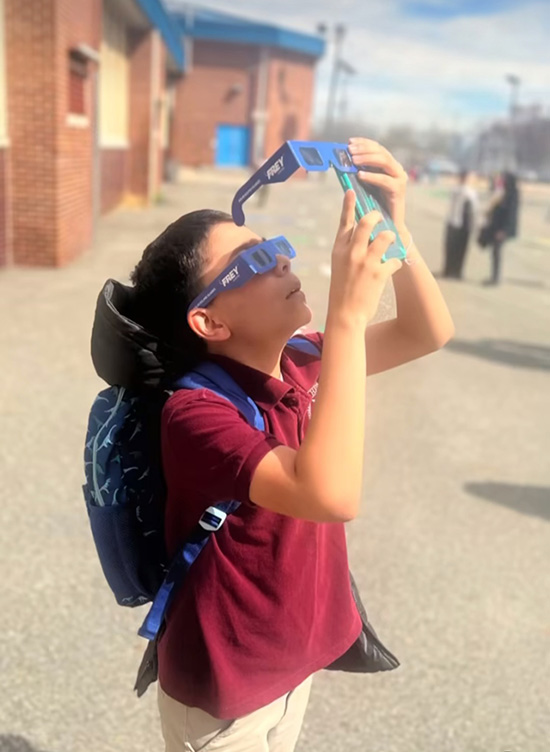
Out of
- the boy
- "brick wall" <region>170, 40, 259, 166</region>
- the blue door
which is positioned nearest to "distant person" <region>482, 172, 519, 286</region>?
the boy

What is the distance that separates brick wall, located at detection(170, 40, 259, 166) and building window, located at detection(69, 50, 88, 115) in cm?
3268

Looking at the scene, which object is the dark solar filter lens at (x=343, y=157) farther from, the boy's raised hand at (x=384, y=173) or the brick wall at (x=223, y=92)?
the brick wall at (x=223, y=92)

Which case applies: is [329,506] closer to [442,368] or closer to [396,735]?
[396,735]

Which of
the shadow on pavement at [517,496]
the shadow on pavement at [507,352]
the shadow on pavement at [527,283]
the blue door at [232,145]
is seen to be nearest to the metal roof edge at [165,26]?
the shadow on pavement at [527,283]

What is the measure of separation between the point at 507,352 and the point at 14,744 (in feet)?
21.5

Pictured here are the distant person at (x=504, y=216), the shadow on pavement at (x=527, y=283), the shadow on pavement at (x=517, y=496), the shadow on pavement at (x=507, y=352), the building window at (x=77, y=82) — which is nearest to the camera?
the shadow on pavement at (x=517, y=496)

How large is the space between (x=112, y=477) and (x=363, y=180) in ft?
2.31

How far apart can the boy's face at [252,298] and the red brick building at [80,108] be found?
9211 millimetres

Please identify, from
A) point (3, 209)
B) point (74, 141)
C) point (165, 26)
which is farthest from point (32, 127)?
point (165, 26)

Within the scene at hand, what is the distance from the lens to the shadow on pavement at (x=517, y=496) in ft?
14.3

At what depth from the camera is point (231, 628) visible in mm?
1478

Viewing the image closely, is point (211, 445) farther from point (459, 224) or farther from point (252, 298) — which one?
point (459, 224)

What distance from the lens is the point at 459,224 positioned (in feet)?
40.1

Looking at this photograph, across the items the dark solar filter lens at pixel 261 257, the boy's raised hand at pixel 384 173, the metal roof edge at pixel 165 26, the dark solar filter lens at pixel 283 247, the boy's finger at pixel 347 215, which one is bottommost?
the dark solar filter lens at pixel 261 257
